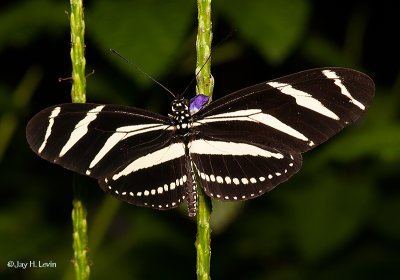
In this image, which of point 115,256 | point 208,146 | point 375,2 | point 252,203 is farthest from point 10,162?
point 375,2

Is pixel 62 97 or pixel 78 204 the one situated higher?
pixel 62 97

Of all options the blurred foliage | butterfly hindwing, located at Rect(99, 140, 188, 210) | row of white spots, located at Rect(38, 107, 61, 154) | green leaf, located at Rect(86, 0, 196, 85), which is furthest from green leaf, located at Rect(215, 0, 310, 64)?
row of white spots, located at Rect(38, 107, 61, 154)

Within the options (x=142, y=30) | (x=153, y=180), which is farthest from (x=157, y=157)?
(x=142, y=30)

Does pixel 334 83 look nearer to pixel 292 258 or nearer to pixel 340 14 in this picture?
pixel 292 258

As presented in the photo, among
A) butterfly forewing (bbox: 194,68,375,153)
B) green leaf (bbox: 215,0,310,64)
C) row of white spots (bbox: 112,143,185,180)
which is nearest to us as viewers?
butterfly forewing (bbox: 194,68,375,153)

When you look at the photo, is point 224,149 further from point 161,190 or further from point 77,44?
point 77,44

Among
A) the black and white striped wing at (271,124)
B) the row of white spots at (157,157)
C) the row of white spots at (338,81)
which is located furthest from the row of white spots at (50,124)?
the row of white spots at (338,81)

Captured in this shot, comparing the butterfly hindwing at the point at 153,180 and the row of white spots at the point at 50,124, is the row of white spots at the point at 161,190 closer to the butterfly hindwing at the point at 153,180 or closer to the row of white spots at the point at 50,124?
the butterfly hindwing at the point at 153,180

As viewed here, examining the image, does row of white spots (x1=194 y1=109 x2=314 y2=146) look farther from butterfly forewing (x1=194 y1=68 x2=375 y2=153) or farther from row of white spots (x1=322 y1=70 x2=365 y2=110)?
row of white spots (x1=322 y1=70 x2=365 y2=110)
